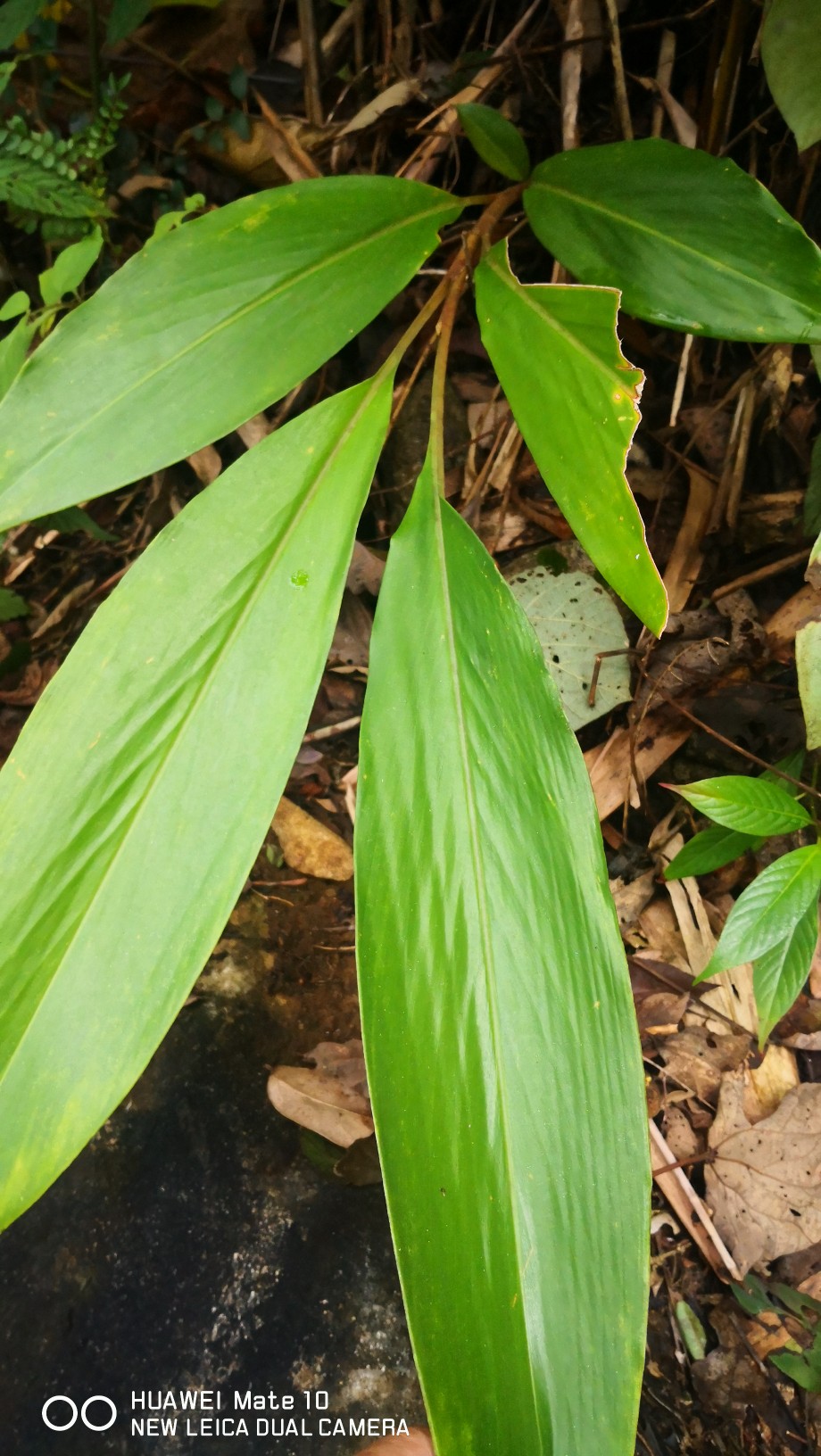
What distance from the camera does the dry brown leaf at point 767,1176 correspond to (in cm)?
74

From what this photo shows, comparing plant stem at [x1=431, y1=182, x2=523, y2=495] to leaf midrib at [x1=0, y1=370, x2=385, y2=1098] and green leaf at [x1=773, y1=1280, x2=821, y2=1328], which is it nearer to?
leaf midrib at [x1=0, y1=370, x2=385, y2=1098]

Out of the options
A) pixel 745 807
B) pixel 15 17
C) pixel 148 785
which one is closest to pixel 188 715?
pixel 148 785

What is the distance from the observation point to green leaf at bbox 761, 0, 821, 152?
0.56 metres

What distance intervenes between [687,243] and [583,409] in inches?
7.4

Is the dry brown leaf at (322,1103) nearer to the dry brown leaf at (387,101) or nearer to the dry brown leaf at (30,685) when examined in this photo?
the dry brown leaf at (30,685)

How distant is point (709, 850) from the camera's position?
78cm

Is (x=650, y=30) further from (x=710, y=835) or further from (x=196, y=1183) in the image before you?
(x=196, y=1183)

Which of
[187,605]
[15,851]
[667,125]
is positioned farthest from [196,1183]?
[667,125]

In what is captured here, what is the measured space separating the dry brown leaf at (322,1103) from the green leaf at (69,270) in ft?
2.85

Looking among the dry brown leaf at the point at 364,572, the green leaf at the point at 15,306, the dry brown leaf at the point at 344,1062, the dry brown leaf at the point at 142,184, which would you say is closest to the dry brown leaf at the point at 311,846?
the dry brown leaf at the point at 344,1062

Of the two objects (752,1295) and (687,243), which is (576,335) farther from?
(752,1295)

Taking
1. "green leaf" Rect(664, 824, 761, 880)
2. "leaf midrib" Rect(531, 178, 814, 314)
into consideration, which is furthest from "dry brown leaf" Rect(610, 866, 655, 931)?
"leaf midrib" Rect(531, 178, 814, 314)

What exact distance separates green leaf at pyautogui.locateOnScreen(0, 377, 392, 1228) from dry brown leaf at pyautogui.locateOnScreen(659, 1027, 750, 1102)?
1.81ft

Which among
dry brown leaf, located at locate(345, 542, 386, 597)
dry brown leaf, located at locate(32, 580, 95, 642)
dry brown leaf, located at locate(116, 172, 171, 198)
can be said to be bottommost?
dry brown leaf, located at locate(345, 542, 386, 597)
